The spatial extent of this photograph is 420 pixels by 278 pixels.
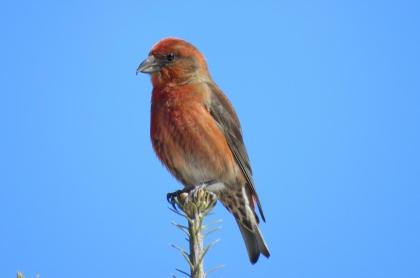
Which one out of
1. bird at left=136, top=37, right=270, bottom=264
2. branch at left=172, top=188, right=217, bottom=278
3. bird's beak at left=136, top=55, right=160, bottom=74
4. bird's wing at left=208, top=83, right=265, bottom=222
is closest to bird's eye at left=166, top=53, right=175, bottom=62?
bird at left=136, top=37, right=270, bottom=264

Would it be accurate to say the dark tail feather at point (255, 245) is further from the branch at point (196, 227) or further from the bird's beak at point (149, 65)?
the branch at point (196, 227)

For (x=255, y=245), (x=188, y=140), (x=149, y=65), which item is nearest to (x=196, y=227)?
(x=188, y=140)

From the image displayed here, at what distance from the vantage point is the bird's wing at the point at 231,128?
6156 mm

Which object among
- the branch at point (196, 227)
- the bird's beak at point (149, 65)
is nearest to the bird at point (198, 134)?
the bird's beak at point (149, 65)

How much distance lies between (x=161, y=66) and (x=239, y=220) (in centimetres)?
181

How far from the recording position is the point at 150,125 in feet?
19.5

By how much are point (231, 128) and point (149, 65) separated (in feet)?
3.56

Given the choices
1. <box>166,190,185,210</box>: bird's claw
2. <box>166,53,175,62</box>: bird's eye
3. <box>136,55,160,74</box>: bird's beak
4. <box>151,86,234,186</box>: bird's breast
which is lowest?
<box>166,190,185,210</box>: bird's claw

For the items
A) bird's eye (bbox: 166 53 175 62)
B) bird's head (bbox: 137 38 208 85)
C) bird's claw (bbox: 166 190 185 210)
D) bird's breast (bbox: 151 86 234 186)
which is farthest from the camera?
bird's eye (bbox: 166 53 175 62)

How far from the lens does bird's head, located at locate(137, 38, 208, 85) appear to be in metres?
6.28

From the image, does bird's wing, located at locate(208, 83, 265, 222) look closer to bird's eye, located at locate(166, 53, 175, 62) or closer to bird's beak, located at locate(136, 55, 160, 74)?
bird's eye, located at locate(166, 53, 175, 62)

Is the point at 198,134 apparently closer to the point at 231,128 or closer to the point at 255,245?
the point at 231,128

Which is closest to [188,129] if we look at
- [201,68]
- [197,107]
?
[197,107]

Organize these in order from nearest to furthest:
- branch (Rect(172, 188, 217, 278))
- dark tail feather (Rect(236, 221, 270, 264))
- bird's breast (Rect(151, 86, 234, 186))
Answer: branch (Rect(172, 188, 217, 278))
bird's breast (Rect(151, 86, 234, 186))
dark tail feather (Rect(236, 221, 270, 264))
